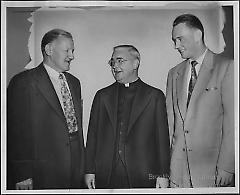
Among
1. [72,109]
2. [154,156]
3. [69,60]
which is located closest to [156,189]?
[154,156]

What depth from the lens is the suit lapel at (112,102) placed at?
6.20 ft

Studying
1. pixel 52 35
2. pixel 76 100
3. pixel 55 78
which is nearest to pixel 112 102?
pixel 76 100

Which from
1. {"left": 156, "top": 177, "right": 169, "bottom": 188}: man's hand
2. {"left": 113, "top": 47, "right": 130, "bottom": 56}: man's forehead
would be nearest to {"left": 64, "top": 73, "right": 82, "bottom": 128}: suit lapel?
{"left": 113, "top": 47, "right": 130, "bottom": 56}: man's forehead

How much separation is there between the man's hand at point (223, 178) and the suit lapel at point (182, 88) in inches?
10.0

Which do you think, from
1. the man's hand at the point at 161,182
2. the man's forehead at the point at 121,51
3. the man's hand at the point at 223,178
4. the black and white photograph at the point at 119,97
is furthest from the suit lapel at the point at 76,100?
the man's hand at the point at 223,178

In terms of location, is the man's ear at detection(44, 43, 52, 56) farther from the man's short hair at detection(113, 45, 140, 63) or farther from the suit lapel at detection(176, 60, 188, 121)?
the suit lapel at detection(176, 60, 188, 121)

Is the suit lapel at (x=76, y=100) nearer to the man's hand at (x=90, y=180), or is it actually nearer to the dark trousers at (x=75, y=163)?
the dark trousers at (x=75, y=163)

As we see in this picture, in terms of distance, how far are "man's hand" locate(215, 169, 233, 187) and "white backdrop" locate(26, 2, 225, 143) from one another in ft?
1.31

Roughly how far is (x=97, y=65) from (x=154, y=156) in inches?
16.4

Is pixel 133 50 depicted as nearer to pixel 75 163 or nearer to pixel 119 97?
pixel 119 97

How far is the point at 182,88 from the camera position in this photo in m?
1.90

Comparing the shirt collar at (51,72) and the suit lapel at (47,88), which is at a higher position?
the shirt collar at (51,72)

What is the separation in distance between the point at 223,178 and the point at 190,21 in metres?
0.62

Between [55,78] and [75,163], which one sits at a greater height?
[55,78]
